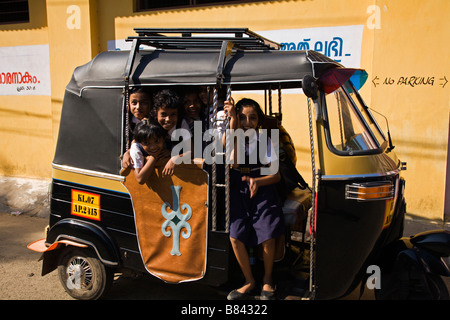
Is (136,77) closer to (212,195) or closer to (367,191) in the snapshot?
(212,195)

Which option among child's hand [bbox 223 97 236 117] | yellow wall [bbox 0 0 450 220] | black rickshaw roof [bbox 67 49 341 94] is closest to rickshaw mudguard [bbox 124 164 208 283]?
child's hand [bbox 223 97 236 117]

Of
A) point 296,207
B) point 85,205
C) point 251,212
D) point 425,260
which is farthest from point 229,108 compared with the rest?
point 425,260

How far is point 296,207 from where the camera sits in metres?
3.70

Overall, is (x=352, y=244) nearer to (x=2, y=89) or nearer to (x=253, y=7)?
(x=253, y=7)

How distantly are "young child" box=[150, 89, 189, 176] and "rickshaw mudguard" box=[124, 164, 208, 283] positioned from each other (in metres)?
0.16

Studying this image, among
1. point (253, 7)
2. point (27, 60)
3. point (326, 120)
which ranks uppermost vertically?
point (253, 7)

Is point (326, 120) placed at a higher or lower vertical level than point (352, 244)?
higher

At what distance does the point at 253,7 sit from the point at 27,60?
5.16 meters

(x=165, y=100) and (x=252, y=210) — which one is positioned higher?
(x=165, y=100)

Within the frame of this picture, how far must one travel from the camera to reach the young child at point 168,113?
336cm

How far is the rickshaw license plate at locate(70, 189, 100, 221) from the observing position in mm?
3725

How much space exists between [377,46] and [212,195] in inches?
153

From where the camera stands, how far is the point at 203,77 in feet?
10.5

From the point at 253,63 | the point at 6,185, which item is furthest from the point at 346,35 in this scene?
the point at 6,185
